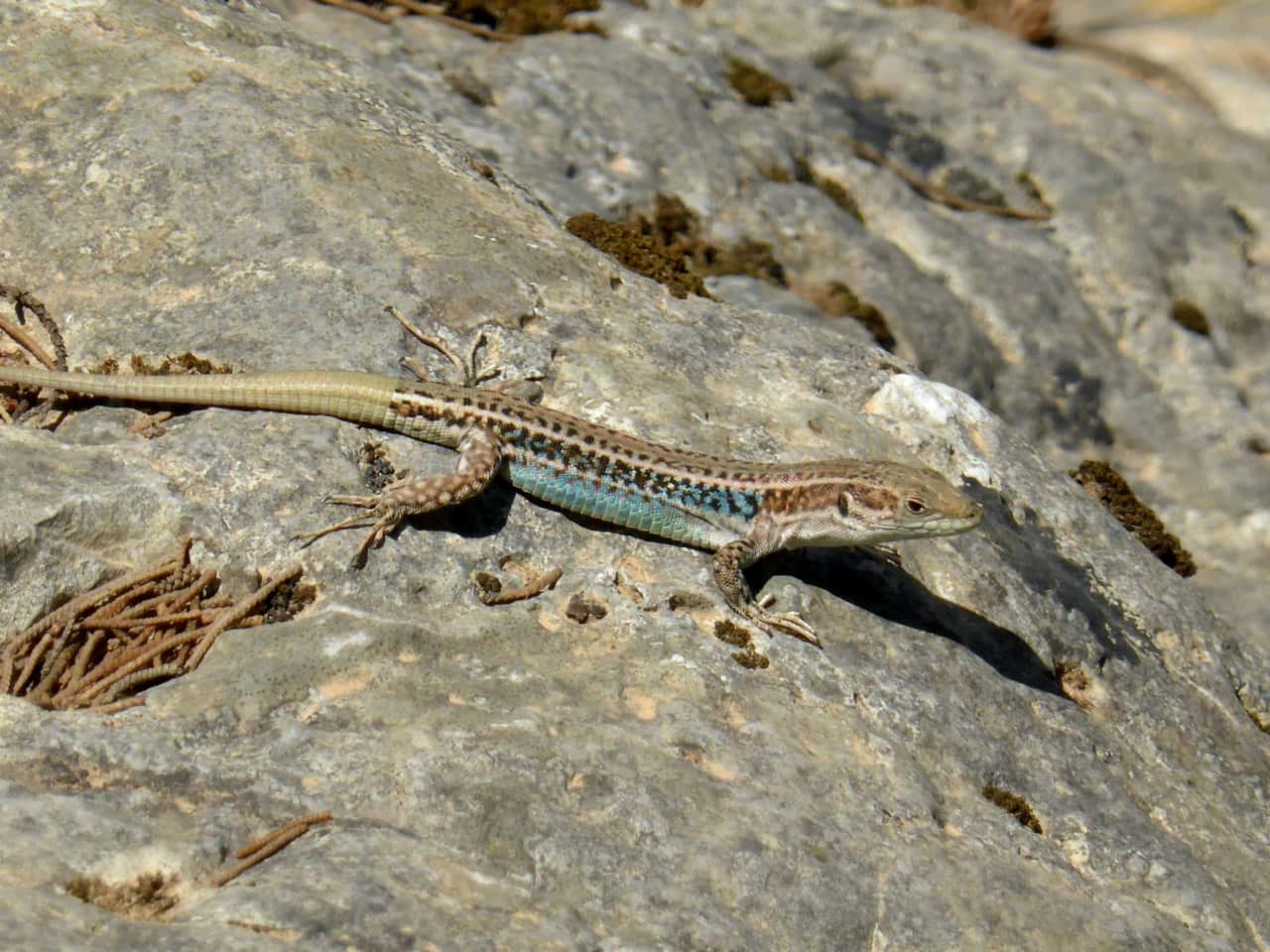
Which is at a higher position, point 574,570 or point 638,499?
point 638,499

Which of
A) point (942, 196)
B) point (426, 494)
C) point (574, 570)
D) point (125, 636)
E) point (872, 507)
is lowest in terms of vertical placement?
→ point (942, 196)

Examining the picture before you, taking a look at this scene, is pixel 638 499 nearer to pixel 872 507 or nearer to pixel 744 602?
pixel 744 602

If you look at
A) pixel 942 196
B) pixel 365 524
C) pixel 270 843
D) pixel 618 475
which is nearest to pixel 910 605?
pixel 618 475

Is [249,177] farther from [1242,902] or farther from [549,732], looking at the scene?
[1242,902]

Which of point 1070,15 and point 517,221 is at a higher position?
point 517,221

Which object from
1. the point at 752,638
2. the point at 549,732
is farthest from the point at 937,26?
the point at 549,732

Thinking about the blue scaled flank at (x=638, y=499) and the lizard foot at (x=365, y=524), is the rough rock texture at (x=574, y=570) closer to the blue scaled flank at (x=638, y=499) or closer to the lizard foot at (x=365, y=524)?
the lizard foot at (x=365, y=524)
